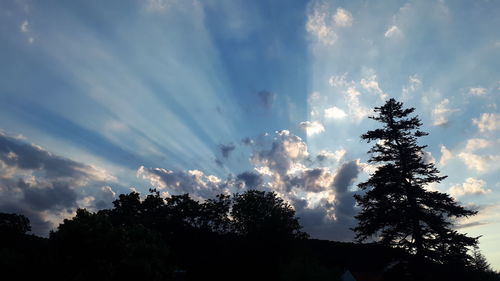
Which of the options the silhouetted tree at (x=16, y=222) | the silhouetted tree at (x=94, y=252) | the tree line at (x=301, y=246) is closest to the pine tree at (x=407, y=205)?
the tree line at (x=301, y=246)

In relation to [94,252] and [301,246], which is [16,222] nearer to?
[94,252]

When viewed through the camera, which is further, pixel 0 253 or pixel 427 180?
pixel 427 180

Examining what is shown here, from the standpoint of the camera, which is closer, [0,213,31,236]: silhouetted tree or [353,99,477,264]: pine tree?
[353,99,477,264]: pine tree

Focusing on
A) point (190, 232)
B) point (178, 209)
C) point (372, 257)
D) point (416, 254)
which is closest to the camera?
point (416, 254)

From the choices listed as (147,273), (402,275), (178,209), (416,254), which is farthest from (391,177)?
(178,209)

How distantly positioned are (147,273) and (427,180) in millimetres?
25962

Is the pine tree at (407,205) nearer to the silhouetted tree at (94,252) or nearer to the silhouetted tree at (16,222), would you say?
the silhouetted tree at (94,252)

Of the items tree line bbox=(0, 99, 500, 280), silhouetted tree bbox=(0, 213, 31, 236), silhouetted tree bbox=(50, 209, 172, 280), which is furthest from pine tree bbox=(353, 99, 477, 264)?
silhouetted tree bbox=(0, 213, 31, 236)

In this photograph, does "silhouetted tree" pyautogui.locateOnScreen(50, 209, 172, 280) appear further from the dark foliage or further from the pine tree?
the pine tree

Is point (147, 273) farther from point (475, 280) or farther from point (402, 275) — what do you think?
point (475, 280)

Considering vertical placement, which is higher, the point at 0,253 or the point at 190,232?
the point at 190,232

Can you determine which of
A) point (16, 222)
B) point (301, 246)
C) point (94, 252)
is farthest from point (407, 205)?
point (16, 222)

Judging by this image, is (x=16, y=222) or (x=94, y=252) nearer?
(x=94, y=252)

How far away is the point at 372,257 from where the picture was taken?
1650 inches
